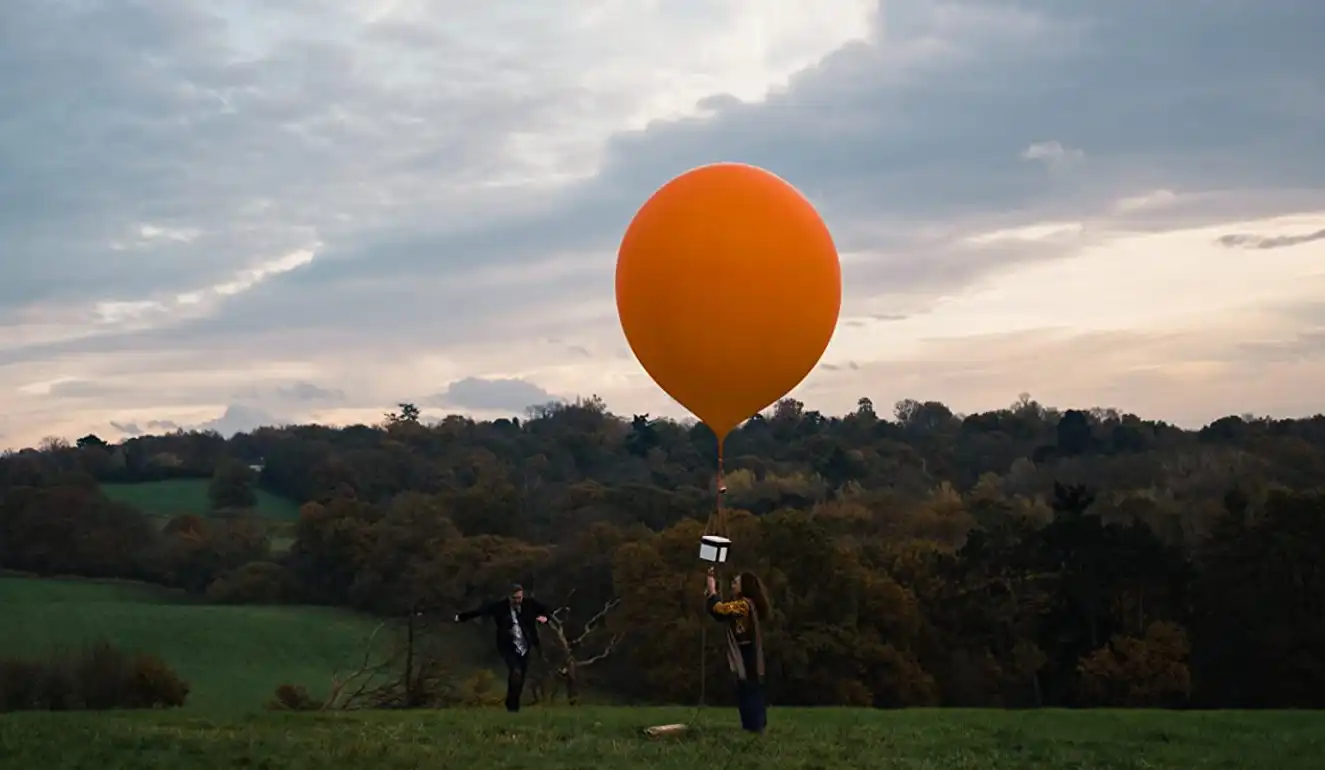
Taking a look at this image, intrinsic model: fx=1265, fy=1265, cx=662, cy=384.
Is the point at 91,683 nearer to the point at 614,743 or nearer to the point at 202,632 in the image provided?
the point at 614,743

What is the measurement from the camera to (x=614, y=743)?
11.6 meters

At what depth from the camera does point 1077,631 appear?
38188 millimetres

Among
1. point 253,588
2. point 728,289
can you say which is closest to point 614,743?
point 728,289

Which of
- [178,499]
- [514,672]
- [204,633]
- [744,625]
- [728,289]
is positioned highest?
[728,289]

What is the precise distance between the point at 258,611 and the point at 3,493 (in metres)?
16.6

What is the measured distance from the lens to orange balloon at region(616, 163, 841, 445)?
453 inches

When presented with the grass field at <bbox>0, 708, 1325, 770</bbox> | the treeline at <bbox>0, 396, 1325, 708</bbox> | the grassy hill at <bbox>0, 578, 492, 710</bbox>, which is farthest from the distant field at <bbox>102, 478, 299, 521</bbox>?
the grass field at <bbox>0, 708, 1325, 770</bbox>

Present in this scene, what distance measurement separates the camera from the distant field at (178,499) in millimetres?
68037

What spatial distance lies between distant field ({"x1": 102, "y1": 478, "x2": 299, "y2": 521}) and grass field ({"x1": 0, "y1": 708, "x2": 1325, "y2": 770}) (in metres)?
56.8

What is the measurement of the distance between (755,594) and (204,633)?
39.5 meters

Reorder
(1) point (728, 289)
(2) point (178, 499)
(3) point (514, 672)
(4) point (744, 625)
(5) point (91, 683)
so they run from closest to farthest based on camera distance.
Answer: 1. (1) point (728, 289)
2. (4) point (744, 625)
3. (3) point (514, 672)
4. (5) point (91, 683)
5. (2) point (178, 499)

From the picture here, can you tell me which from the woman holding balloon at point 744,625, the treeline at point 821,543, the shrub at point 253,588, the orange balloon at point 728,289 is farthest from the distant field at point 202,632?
the orange balloon at point 728,289

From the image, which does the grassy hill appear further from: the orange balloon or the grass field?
the orange balloon

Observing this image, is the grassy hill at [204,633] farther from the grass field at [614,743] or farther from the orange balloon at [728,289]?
the orange balloon at [728,289]
